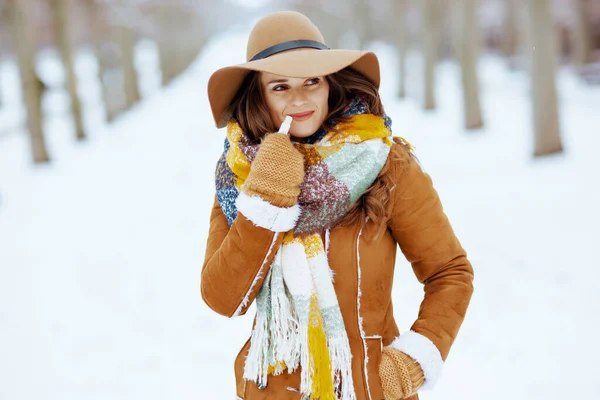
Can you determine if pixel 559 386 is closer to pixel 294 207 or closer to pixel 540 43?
pixel 294 207

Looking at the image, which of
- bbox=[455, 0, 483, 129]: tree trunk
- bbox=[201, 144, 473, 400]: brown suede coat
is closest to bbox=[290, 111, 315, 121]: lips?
bbox=[201, 144, 473, 400]: brown suede coat

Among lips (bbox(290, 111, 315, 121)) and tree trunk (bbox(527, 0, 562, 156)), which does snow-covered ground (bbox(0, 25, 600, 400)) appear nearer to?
tree trunk (bbox(527, 0, 562, 156))

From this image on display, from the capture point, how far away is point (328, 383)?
4.91ft

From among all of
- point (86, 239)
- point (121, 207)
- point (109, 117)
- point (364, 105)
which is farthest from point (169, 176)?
point (109, 117)

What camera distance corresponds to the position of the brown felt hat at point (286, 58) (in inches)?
57.4

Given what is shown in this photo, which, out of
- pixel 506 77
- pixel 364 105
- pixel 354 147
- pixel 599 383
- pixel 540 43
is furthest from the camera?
pixel 506 77

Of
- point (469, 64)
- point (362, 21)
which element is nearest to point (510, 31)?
point (362, 21)

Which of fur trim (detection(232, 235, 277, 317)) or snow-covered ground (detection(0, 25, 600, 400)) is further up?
fur trim (detection(232, 235, 277, 317))

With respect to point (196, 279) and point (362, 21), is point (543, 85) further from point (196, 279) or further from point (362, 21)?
point (362, 21)

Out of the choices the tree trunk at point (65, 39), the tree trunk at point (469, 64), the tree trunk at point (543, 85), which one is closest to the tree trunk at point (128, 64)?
the tree trunk at point (65, 39)

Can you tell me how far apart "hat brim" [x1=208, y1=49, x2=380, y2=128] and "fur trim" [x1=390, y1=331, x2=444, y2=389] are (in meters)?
0.81

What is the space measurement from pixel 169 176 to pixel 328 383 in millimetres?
8257

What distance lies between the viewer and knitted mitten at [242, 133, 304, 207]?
140cm

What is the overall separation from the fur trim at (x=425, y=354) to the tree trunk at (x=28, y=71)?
11807mm
